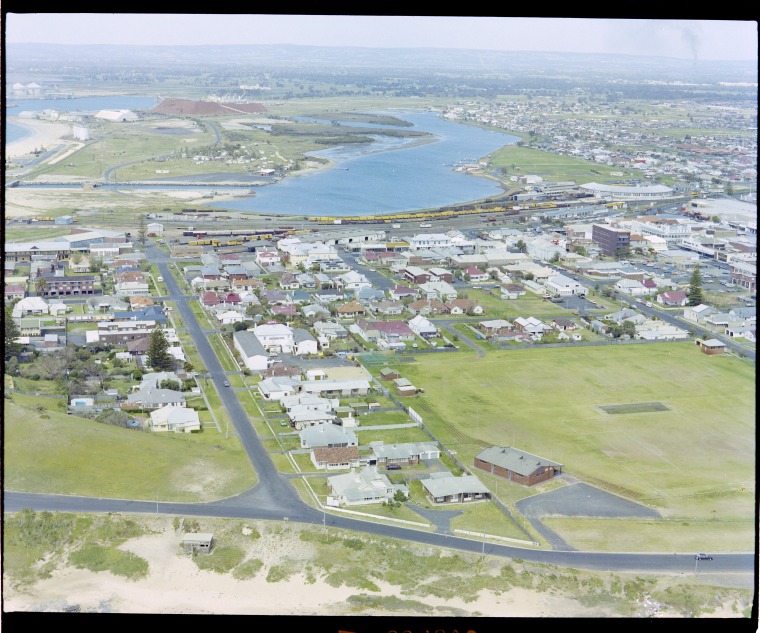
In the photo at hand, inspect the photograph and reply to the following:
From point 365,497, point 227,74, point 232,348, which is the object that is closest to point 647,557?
point 365,497

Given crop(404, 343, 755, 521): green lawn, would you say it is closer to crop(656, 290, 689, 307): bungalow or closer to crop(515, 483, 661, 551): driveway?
crop(515, 483, 661, 551): driveway

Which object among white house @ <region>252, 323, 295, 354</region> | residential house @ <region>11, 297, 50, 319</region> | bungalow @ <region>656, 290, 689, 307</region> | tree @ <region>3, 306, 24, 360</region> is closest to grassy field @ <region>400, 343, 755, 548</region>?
white house @ <region>252, 323, 295, 354</region>

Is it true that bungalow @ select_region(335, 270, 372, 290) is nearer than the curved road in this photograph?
No

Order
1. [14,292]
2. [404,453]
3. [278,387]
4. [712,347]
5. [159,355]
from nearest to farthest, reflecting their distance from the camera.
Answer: [404,453] < [278,387] < [159,355] < [712,347] < [14,292]

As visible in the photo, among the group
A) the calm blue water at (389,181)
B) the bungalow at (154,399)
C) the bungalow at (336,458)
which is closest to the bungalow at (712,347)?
the bungalow at (336,458)

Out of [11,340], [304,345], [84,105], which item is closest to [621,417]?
[304,345]

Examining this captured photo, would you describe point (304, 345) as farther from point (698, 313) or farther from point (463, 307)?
point (698, 313)

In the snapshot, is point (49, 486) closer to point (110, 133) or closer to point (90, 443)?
point (90, 443)
